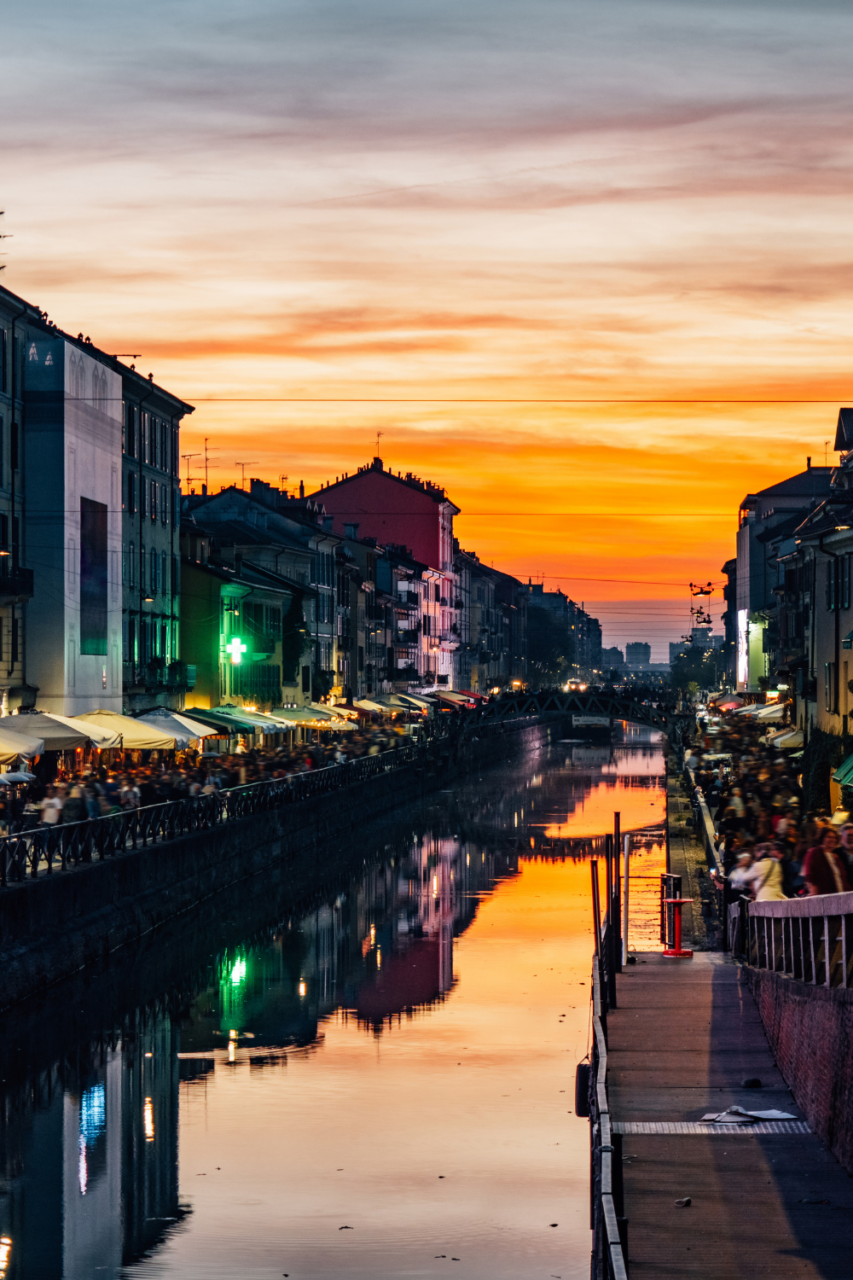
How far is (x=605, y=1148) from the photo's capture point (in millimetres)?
11570

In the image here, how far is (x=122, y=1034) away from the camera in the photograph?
30484 millimetres

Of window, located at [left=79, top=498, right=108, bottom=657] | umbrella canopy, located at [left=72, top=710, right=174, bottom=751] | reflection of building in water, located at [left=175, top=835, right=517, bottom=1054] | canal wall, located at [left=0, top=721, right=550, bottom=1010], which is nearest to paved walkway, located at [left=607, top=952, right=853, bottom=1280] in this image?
reflection of building in water, located at [left=175, top=835, right=517, bottom=1054]

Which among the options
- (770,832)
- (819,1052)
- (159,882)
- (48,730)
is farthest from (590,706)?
(819,1052)

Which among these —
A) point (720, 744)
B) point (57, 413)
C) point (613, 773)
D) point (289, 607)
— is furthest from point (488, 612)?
point (57, 413)

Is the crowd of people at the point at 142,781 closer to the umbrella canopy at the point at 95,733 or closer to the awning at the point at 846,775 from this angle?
the umbrella canopy at the point at 95,733

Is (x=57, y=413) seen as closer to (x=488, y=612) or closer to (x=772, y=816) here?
(x=772, y=816)

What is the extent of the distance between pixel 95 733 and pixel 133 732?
4288 millimetres

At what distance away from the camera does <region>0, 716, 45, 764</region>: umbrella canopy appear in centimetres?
3431

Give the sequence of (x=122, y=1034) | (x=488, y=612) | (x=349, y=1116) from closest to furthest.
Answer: (x=349, y=1116) < (x=122, y=1034) < (x=488, y=612)

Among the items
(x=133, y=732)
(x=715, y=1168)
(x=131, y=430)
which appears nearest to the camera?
(x=715, y=1168)

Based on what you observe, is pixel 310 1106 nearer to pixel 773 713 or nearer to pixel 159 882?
pixel 159 882

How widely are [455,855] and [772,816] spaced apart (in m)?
33.4

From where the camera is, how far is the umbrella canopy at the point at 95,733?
39438 millimetres

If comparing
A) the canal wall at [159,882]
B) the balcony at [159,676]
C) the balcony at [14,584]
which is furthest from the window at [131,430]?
the canal wall at [159,882]
